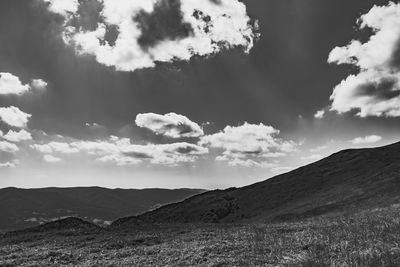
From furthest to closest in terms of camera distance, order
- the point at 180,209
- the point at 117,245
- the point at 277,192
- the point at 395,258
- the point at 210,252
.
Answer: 1. the point at 180,209
2. the point at 277,192
3. the point at 117,245
4. the point at 210,252
5. the point at 395,258

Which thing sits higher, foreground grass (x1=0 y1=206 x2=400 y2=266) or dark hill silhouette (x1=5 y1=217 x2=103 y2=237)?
dark hill silhouette (x1=5 y1=217 x2=103 y2=237)

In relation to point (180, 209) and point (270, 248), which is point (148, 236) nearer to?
point (270, 248)

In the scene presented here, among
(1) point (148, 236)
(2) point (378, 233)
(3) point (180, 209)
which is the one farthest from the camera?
(3) point (180, 209)

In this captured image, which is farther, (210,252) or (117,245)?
(117,245)

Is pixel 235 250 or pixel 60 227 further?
pixel 60 227

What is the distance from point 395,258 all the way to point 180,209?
181150mm

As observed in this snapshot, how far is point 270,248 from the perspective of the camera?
17.6 metres

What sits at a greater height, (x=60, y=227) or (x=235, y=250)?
(x=60, y=227)

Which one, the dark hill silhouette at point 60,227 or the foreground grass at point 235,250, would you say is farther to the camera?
the dark hill silhouette at point 60,227

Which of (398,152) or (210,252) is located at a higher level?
(398,152)

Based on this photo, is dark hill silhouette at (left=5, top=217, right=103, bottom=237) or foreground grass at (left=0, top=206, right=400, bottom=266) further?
dark hill silhouette at (left=5, top=217, right=103, bottom=237)

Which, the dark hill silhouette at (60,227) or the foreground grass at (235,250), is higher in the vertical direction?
the dark hill silhouette at (60,227)

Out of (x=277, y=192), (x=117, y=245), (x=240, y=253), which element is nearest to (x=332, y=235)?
(x=240, y=253)

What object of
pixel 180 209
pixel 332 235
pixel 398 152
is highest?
pixel 398 152
